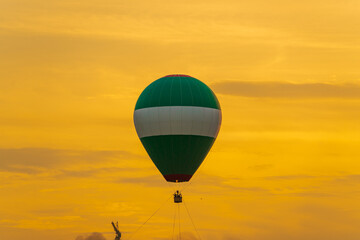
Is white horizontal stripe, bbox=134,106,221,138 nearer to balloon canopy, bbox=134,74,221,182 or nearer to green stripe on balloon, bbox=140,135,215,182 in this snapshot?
balloon canopy, bbox=134,74,221,182

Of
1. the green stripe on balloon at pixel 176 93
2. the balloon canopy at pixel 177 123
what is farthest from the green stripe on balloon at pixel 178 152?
the green stripe on balloon at pixel 176 93

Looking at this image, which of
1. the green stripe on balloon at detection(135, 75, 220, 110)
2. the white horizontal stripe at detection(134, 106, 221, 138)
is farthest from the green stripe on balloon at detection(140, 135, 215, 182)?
the green stripe on balloon at detection(135, 75, 220, 110)

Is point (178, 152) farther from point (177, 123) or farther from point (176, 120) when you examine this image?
point (176, 120)

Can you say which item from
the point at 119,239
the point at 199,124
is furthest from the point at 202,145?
the point at 119,239

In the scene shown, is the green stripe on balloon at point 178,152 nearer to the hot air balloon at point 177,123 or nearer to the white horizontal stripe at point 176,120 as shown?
the hot air balloon at point 177,123

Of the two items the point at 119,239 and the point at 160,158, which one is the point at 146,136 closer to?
the point at 160,158

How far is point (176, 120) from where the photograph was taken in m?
110

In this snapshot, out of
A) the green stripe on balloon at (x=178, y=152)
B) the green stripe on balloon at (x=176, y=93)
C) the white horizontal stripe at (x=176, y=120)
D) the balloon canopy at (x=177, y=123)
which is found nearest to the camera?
the white horizontal stripe at (x=176, y=120)

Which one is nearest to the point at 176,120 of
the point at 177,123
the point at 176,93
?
the point at 177,123

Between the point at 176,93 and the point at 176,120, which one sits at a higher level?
the point at 176,93

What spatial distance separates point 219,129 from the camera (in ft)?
382

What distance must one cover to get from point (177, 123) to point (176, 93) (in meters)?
3.92

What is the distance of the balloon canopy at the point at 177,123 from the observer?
110 meters

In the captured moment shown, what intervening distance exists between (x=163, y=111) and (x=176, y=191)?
10.7m
